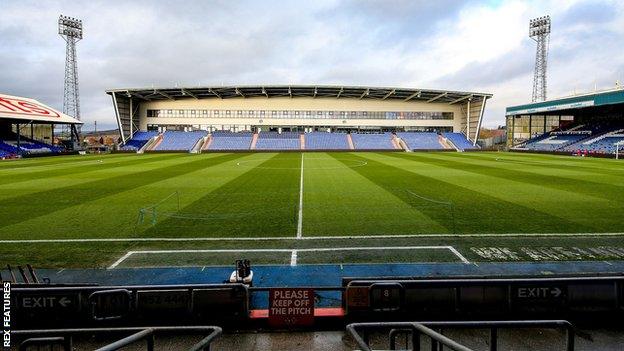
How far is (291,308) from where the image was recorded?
6785mm

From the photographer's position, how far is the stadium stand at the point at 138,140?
71.6 m

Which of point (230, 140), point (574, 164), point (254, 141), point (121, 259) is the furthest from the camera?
point (254, 141)

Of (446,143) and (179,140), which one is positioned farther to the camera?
(446,143)

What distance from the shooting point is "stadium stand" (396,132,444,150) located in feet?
248

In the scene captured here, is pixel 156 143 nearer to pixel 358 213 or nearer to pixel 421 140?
pixel 421 140

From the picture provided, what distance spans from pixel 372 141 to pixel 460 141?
692 inches

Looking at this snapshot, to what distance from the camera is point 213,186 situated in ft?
76.8

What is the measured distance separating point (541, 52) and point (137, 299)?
88.6 meters

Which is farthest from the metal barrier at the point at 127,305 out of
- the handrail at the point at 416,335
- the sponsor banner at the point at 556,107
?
the sponsor banner at the point at 556,107

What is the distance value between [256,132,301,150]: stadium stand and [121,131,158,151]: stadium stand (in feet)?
70.2

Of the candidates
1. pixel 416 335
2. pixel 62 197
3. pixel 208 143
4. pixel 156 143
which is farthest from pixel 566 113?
pixel 416 335

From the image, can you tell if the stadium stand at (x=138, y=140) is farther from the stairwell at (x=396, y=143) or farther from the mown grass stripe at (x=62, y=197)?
the mown grass stripe at (x=62, y=197)

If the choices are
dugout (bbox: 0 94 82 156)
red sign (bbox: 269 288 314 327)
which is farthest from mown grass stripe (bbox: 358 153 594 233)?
dugout (bbox: 0 94 82 156)

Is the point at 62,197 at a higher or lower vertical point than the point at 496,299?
higher
